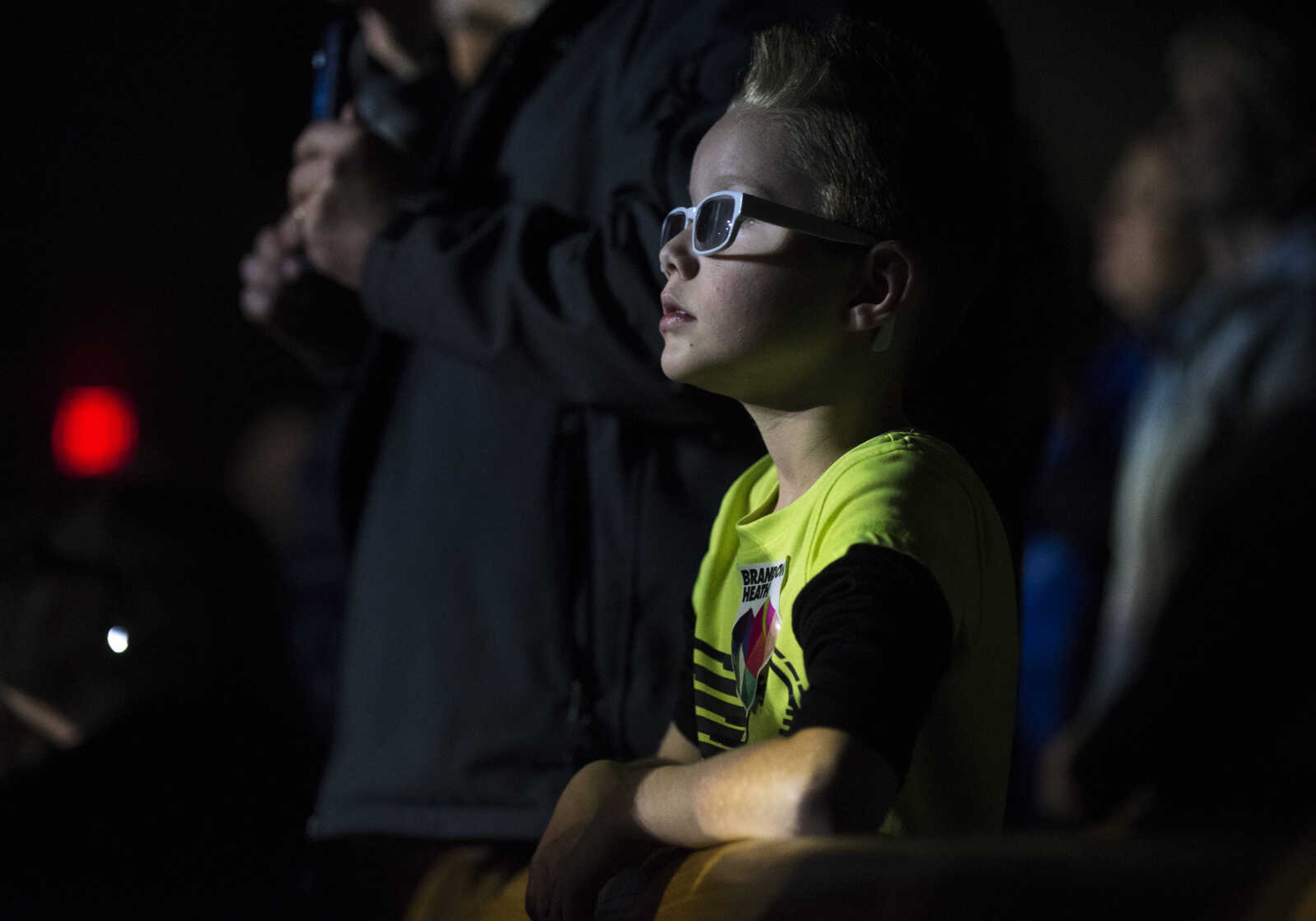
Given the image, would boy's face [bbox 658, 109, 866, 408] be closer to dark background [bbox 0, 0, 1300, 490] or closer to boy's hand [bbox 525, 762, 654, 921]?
boy's hand [bbox 525, 762, 654, 921]

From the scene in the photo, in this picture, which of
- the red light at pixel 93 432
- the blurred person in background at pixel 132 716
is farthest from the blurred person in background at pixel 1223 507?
the red light at pixel 93 432

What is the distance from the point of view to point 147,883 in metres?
0.91

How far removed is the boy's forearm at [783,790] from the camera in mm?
433

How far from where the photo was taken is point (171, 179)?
1550mm

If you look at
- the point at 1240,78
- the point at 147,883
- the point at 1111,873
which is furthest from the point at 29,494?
the point at 1240,78

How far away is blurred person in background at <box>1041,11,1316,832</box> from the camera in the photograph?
106 centimetres

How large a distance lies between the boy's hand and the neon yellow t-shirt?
63 mm

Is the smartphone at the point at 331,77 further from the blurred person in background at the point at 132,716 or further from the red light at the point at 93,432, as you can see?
the red light at the point at 93,432

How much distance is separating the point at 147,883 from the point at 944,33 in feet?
2.41

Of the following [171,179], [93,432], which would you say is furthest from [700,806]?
[93,432]

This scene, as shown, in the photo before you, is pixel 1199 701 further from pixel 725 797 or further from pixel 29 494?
pixel 29 494

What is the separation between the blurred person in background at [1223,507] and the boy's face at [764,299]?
22cm

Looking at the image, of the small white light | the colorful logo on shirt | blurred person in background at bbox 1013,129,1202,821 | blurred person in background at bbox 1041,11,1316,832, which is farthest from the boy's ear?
blurred person in background at bbox 1013,129,1202,821

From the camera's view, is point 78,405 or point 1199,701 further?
point 78,405
